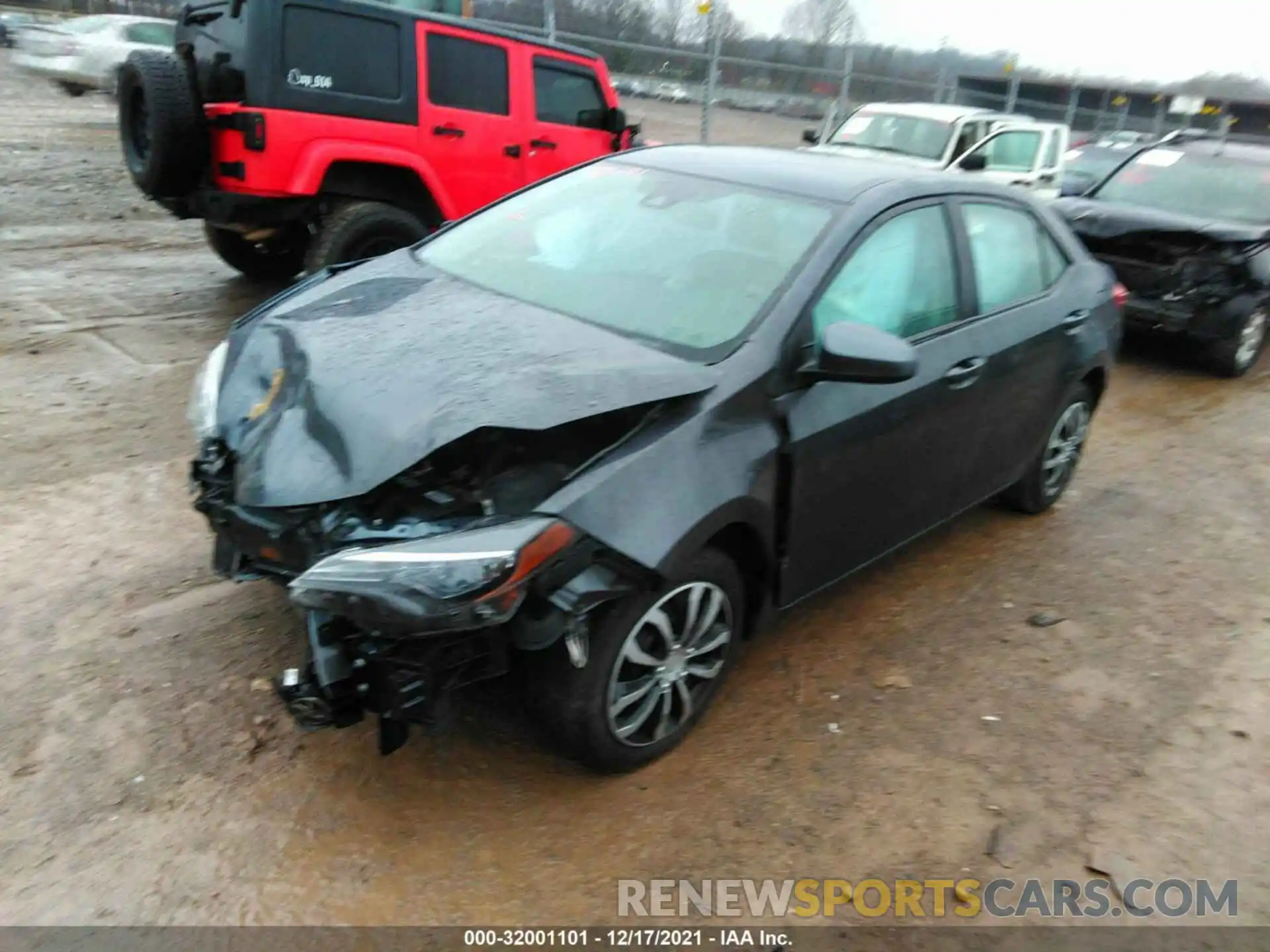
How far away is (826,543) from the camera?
11.1ft

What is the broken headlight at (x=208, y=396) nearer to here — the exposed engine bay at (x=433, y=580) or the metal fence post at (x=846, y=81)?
the exposed engine bay at (x=433, y=580)

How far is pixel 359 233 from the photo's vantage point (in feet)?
20.9

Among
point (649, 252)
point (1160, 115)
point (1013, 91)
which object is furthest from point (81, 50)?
point (1160, 115)

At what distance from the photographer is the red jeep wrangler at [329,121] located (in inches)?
237

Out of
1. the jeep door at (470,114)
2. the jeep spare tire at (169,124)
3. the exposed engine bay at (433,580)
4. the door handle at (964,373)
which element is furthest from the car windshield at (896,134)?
the exposed engine bay at (433,580)

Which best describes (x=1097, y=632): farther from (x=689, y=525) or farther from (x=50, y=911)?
(x=50, y=911)

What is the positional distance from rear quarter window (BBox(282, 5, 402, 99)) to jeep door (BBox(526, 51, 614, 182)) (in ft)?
4.09

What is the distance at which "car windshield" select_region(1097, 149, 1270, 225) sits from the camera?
794 centimetres

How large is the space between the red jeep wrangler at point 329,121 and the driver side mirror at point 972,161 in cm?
504

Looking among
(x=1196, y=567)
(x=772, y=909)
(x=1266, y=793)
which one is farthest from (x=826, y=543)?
(x=1196, y=567)

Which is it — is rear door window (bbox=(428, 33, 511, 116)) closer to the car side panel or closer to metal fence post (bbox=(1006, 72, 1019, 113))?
the car side panel

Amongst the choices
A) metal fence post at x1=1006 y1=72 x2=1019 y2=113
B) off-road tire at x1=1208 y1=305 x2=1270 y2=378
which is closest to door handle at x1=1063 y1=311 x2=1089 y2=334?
off-road tire at x1=1208 y1=305 x2=1270 y2=378

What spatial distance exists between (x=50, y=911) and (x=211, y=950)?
0.42m

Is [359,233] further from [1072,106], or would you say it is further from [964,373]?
[1072,106]
